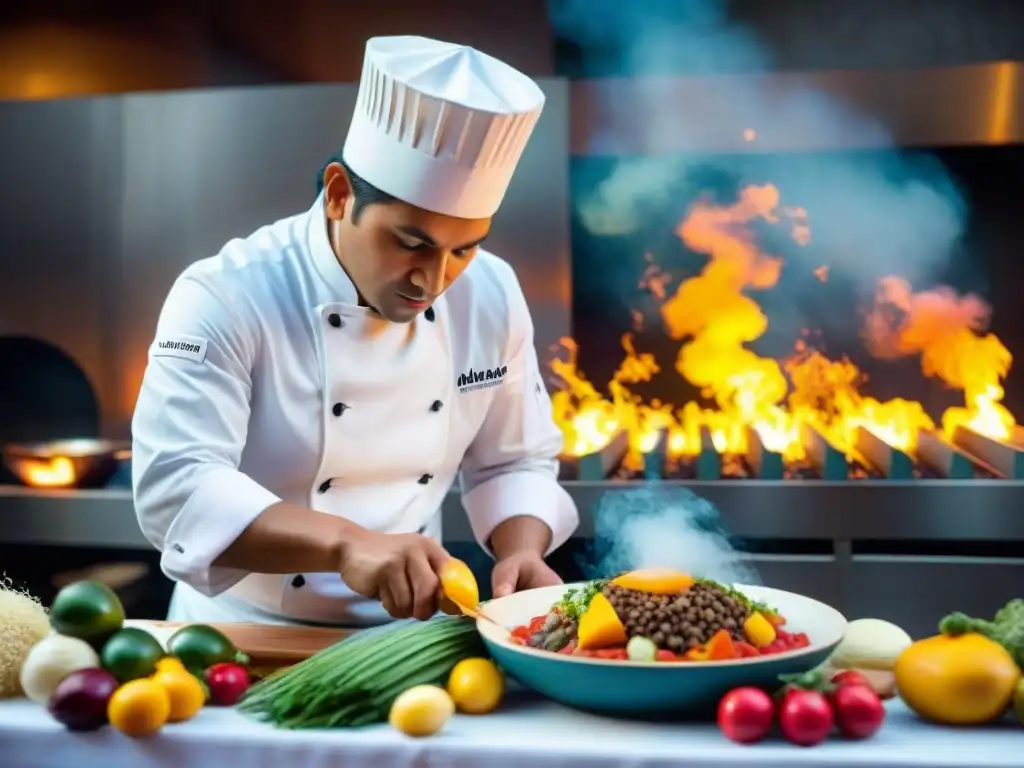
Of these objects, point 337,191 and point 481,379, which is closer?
point 337,191

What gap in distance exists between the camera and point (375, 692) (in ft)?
4.00

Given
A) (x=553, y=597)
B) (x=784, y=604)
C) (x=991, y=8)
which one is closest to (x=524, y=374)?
(x=553, y=597)

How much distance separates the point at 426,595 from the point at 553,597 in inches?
8.1

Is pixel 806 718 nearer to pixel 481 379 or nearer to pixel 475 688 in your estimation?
pixel 475 688

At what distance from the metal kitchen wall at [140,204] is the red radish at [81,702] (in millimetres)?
2216

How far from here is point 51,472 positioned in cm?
305

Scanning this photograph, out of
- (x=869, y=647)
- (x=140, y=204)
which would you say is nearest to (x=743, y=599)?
(x=869, y=647)

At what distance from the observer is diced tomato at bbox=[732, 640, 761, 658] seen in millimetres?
1186

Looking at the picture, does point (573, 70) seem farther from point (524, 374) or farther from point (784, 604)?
point (784, 604)

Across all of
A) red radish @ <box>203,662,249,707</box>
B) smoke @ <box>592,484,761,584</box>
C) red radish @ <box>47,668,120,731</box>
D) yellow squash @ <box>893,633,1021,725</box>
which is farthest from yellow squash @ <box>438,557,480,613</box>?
smoke @ <box>592,484,761,584</box>

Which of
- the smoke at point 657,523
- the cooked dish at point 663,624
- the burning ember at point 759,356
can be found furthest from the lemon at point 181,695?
the burning ember at point 759,356

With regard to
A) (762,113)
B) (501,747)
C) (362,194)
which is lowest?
(501,747)

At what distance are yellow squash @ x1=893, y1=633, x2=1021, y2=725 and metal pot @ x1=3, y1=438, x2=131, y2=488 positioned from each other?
245 centimetres

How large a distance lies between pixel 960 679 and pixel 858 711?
13 centimetres
